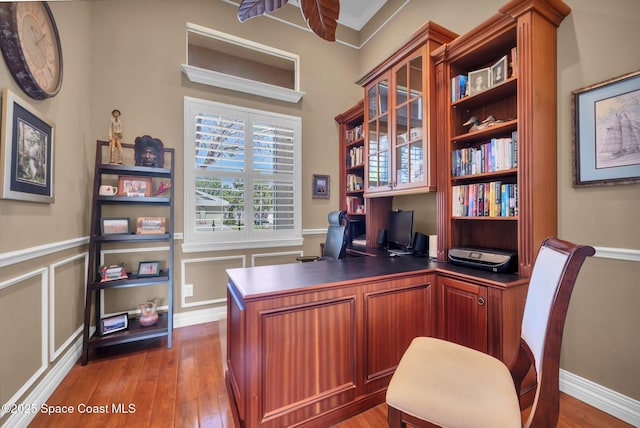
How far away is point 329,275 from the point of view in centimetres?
162

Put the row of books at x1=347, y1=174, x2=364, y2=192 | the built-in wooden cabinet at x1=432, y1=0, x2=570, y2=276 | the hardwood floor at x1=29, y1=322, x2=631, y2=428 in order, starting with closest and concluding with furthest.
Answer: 1. the hardwood floor at x1=29, y1=322, x2=631, y2=428
2. the built-in wooden cabinet at x1=432, y1=0, x2=570, y2=276
3. the row of books at x1=347, y1=174, x2=364, y2=192

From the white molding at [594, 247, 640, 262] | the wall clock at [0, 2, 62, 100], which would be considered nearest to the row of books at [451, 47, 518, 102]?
the white molding at [594, 247, 640, 262]

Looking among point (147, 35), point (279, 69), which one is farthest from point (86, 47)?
point (279, 69)

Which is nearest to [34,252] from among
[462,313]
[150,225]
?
[150,225]

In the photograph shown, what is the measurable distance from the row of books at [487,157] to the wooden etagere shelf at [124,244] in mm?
2502

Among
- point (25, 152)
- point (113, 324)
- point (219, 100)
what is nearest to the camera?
point (25, 152)

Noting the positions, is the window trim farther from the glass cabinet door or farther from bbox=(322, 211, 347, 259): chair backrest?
bbox=(322, 211, 347, 259): chair backrest

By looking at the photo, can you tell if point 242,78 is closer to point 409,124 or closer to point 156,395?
point 409,124

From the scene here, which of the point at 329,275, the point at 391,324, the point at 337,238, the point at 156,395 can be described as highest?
the point at 337,238

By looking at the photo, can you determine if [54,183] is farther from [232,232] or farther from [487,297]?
[487,297]

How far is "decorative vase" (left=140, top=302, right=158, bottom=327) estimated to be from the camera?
2.43 m

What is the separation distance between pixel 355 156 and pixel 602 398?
2.92m

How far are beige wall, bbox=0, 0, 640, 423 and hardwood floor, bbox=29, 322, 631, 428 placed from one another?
229 mm

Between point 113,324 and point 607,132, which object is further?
point 113,324
